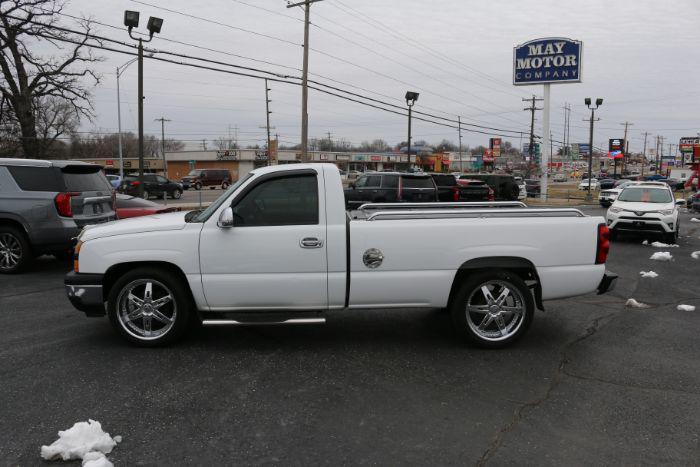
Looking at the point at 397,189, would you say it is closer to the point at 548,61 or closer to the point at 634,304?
the point at 634,304

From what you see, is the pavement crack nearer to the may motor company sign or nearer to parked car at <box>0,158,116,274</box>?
parked car at <box>0,158,116,274</box>

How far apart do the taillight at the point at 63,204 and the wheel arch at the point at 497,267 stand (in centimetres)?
676

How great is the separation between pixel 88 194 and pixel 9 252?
5.35 feet

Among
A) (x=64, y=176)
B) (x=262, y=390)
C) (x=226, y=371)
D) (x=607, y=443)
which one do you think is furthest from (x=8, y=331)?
(x=607, y=443)

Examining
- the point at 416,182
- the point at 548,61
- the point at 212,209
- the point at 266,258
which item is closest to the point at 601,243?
the point at 266,258

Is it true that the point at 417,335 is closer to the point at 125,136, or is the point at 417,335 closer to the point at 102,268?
the point at 102,268

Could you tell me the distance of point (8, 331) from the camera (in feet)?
19.6

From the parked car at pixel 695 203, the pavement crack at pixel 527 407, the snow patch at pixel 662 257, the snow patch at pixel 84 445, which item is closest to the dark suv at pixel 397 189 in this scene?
the snow patch at pixel 662 257

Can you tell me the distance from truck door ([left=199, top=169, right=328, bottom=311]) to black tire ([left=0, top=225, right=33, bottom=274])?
5.77 m

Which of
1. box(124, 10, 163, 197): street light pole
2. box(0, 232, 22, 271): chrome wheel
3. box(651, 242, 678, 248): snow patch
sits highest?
box(124, 10, 163, 197): street light pole

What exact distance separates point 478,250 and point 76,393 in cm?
362

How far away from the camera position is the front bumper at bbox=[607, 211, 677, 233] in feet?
45.9

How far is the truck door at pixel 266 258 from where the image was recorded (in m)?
5.08

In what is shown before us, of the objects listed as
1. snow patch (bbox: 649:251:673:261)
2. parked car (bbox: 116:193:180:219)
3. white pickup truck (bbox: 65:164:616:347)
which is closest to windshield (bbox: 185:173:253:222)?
white pickup truck (bbox: 65:164:616:347)
